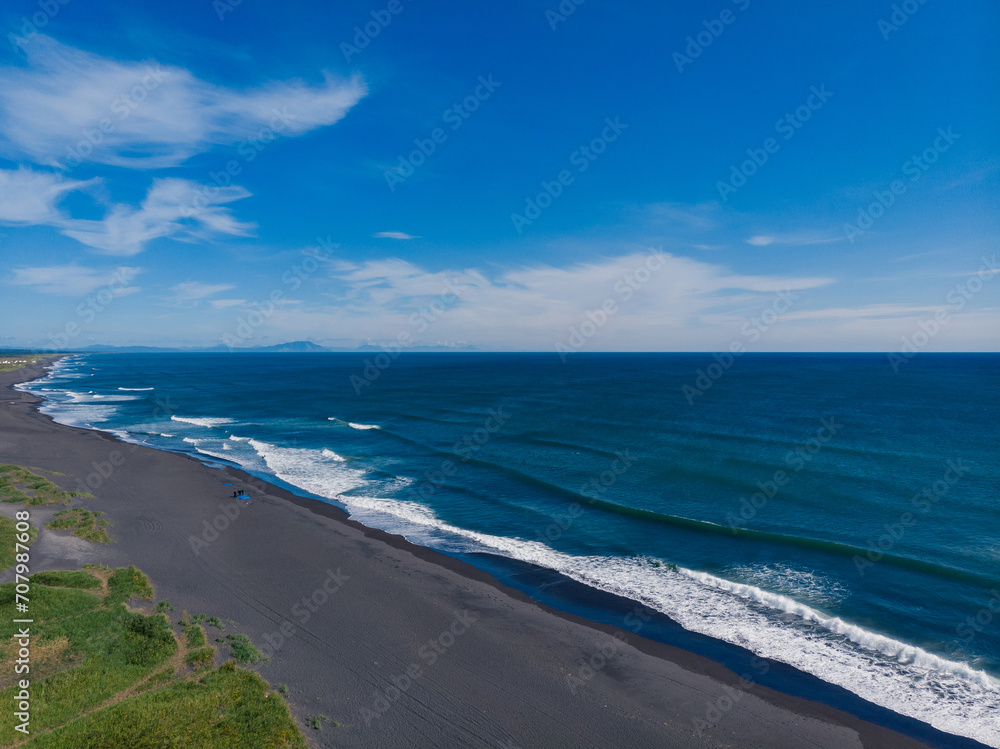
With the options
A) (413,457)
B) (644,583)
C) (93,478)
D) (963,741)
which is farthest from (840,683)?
(93,478)

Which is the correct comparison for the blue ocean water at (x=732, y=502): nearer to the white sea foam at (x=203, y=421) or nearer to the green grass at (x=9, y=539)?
the white sea foam at (x=203, y=421)

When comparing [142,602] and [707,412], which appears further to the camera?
[707,412]

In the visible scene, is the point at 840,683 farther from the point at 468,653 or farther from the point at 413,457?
the point at 413,457

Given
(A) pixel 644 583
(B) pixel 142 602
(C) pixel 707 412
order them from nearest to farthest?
1. (B) pixel 142 602
2. (A) pixel 644 583
3. (C) pixel 707 412

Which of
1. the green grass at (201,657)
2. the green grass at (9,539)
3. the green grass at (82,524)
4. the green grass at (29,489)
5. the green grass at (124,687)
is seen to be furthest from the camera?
the green grass at (29,489)

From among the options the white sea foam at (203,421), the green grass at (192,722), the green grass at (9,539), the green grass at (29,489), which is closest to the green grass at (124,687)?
the green grass at (192,722)

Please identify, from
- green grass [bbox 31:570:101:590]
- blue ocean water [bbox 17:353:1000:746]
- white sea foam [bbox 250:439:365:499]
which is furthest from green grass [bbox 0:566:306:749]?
→ white sea foam [bbox 250:439:365:499]

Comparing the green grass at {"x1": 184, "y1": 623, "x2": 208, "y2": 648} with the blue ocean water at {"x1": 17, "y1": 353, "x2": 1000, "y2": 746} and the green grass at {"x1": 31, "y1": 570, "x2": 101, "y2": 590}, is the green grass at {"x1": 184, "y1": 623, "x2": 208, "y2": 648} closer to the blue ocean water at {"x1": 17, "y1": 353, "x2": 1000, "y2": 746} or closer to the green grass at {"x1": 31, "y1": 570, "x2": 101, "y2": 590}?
the green grass at {"x1": 31, "y1": 570, "x2": 101, "y2": 590}
